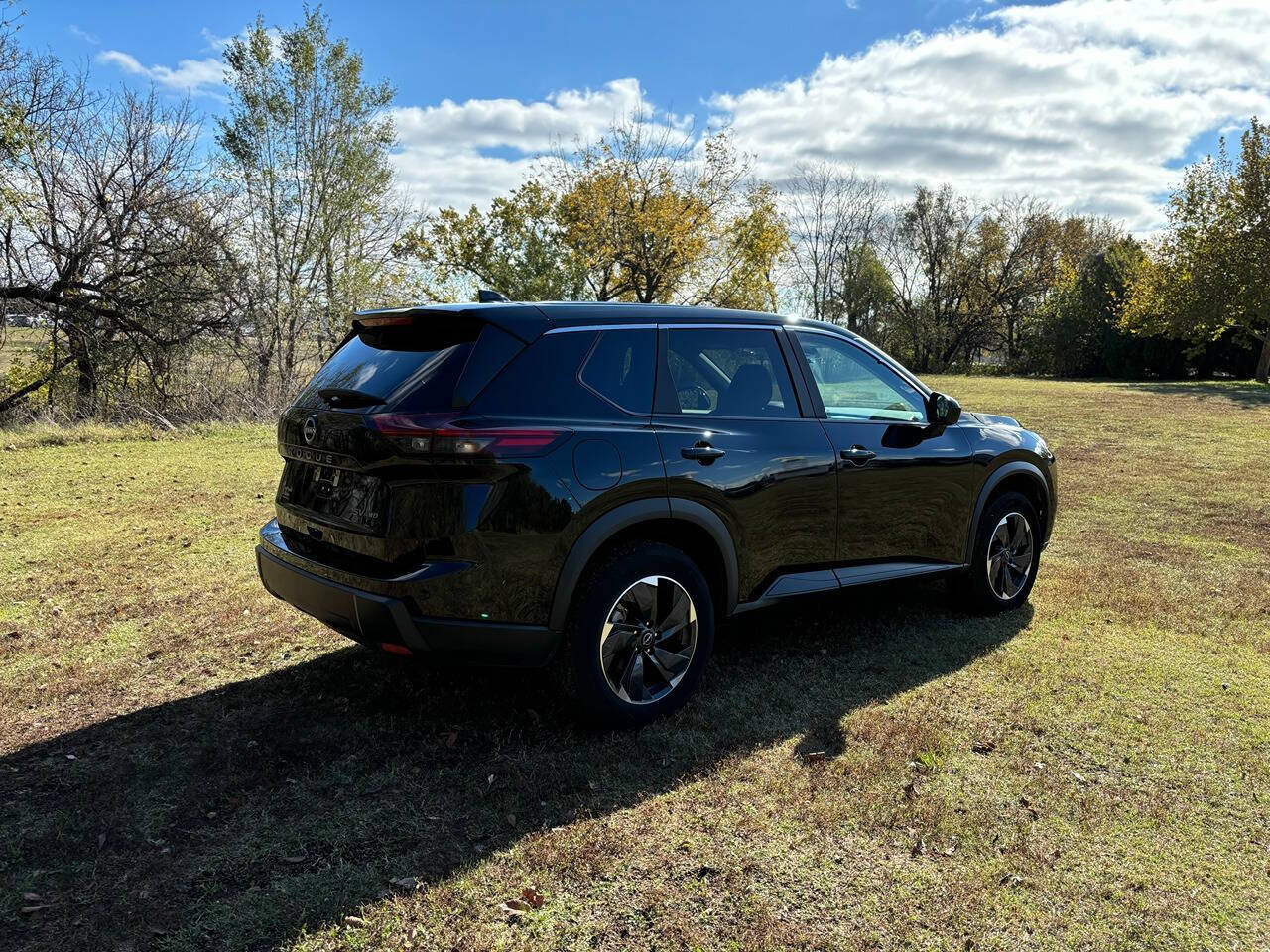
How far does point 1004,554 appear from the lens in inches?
217

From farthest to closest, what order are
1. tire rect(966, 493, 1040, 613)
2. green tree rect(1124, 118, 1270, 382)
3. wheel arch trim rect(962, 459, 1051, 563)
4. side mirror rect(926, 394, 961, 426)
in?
green tree rect(1124, 118, 1270, 382) → tire rect(966, 493, 1040, 613) → wheel arch trim rect(962, 459, 1051, 563) → side mirror rect(926, 394, 961, 426)

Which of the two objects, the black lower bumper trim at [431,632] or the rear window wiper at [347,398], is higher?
the rear window wiper at [347,398]

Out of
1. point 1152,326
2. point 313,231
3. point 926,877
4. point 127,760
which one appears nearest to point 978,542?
point 926,877

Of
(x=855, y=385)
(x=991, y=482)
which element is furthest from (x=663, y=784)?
(x=991, y=482)

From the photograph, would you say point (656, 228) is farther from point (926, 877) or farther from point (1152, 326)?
point (926, 877)

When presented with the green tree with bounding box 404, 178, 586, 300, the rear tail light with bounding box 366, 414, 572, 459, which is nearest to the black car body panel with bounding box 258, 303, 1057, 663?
the rear tail light with bounding box 366, 414, 572, 459

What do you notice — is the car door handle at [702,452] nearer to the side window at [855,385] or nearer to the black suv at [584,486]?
the black suv at [584,486]

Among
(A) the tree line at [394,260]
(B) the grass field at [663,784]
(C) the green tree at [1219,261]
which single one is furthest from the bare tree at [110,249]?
(C) the green tree at [1219,261]

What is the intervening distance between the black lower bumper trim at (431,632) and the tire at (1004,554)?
312cm

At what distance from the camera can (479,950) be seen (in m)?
2.49

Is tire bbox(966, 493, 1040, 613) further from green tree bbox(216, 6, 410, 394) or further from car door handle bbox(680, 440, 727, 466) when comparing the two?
green tree bbox(216, 6, 410, 394)

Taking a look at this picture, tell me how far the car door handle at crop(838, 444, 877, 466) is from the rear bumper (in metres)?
1.90

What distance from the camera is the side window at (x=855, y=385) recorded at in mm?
4629

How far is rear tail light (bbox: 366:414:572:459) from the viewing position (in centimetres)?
323
